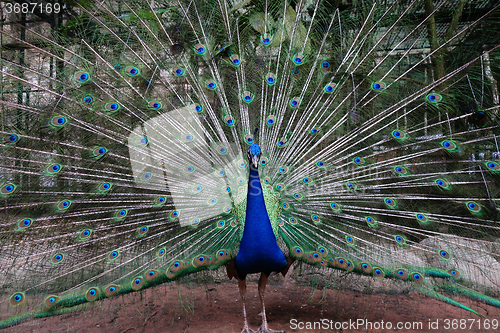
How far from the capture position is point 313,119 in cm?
292

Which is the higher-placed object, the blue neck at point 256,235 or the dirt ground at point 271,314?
the blue neck at point 256,235

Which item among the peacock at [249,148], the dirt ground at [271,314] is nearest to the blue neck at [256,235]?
the peacock at [249,148]

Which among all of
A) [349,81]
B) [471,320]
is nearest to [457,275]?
[471,320]

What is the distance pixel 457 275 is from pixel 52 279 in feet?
9.46

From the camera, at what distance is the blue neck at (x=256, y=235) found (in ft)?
7.77

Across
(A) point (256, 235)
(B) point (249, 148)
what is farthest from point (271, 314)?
(B) point (249, 148)

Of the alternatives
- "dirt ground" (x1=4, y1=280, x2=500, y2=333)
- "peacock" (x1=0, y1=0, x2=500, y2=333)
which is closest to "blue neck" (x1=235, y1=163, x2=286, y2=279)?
"peacock" (x1=0, y1=0, x2=500, y2=333)

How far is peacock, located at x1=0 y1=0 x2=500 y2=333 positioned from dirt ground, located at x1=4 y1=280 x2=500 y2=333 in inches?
15.0

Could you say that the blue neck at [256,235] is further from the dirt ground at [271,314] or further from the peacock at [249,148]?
the dirt ground at [271,314]

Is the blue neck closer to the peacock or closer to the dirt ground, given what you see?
the peacock

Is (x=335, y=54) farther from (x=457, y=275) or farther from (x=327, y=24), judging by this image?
(x=457, y=275)

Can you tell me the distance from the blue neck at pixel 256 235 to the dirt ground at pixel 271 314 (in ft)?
1.70

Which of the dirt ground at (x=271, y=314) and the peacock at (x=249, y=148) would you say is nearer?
the peacock at (x=249, y=148)

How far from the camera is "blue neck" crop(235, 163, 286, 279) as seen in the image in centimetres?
237
